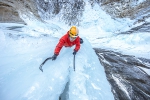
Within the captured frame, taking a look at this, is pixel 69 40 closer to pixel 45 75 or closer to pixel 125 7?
pixel 45 75

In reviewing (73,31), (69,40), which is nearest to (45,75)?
(73,31)

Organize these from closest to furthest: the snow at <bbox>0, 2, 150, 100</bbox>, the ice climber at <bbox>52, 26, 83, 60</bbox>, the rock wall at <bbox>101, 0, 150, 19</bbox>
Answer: the snow at <bbox>0, 2, 150, 100</bbox>, the ice climber at <bbox>52, 26, 83, 60</bbox>, the rock wall at <bbox>101, 0, 150, 19</bbox>

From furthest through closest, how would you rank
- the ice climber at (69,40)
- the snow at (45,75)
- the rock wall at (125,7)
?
the rock wall at (125,7) < the ice climber at (69,40) < the snow at (45,75)

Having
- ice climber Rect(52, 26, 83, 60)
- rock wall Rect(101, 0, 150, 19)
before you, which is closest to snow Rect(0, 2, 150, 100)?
ice climber Rect(52, 26, 83, 60)

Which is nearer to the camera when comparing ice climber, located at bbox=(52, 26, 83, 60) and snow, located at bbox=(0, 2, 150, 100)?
snow, located at bbox=(0, 2, 150, 100)

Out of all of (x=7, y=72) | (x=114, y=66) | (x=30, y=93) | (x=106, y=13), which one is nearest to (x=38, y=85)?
(x=30, y=93)

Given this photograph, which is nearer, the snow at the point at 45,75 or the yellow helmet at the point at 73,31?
the snow at the point at 45,75

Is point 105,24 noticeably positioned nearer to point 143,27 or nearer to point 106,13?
point 106,13

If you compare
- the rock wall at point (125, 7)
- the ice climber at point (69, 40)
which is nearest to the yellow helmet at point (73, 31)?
the ice climber at point (69, 40)

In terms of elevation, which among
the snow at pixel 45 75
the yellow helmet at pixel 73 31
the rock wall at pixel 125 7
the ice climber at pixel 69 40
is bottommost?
the snow at pixel 45 75

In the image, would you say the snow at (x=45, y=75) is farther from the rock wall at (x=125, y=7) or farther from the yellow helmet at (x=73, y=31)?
the rock wall at (x=125, y=7)

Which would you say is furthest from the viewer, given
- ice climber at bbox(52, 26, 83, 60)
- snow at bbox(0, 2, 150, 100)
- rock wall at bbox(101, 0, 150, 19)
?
rock wall at bbox(101, 0, 150, 19)

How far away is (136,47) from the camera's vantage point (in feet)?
22.3

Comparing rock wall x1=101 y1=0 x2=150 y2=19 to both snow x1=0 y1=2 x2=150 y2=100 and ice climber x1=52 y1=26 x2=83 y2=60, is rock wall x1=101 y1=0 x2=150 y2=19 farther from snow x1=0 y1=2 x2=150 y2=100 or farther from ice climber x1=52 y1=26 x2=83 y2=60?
ice climber x1=52 y1=26 x2=83 y2=60
